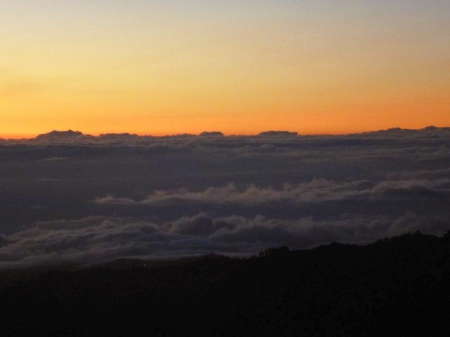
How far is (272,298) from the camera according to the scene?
34406 mm

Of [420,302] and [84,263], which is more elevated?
[420,302]

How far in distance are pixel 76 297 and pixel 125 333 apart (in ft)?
43.0

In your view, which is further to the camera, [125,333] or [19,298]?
[19,298]

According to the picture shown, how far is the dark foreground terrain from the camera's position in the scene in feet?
92.1

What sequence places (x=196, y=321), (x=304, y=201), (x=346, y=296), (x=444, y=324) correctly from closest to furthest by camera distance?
(x=444, y=324)
(x=346, y=296)
(x=196, y=321)
(x=304, y=201)

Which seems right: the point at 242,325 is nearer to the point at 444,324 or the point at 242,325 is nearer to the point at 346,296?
the point at 346,296

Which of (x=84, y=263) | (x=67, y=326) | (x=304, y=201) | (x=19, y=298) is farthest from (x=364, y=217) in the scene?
(x=67, y=326)

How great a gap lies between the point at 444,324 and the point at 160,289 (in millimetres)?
23834

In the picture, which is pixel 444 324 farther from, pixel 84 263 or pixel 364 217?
pixel 364 217

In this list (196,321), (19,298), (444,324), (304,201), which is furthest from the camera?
(304,201)

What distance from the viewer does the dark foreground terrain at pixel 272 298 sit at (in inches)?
1105

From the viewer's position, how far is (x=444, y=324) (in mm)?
25359

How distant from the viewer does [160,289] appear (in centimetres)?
4525

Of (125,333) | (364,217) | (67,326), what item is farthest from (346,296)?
(364,217)
